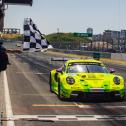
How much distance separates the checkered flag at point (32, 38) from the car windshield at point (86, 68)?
1293 mm

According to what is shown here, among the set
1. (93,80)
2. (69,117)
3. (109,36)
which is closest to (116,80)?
(93,80)

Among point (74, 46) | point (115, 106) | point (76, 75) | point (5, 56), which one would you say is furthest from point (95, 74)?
point (74, 46)

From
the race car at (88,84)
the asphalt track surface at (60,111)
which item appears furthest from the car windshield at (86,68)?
the asphalt track surface at (60,111)

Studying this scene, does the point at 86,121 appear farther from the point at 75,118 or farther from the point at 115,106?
the point at 115,106

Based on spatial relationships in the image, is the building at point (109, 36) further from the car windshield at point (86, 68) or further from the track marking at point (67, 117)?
the track marking at point (67, 117)

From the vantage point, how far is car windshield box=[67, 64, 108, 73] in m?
14.9

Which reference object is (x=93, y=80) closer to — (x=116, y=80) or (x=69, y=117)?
(x=116, y=80)

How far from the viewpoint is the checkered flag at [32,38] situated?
44.3 ft

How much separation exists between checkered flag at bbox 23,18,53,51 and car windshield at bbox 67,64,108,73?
129 centimetres

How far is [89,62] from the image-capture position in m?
15.5

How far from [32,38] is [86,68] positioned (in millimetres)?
2223

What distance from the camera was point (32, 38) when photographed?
13.9 meters

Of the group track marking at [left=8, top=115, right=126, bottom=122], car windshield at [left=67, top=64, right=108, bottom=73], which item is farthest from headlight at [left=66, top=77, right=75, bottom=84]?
track marking at [left=8, top=115, right=126, bottom=122]

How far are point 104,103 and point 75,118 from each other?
2.97 meters
